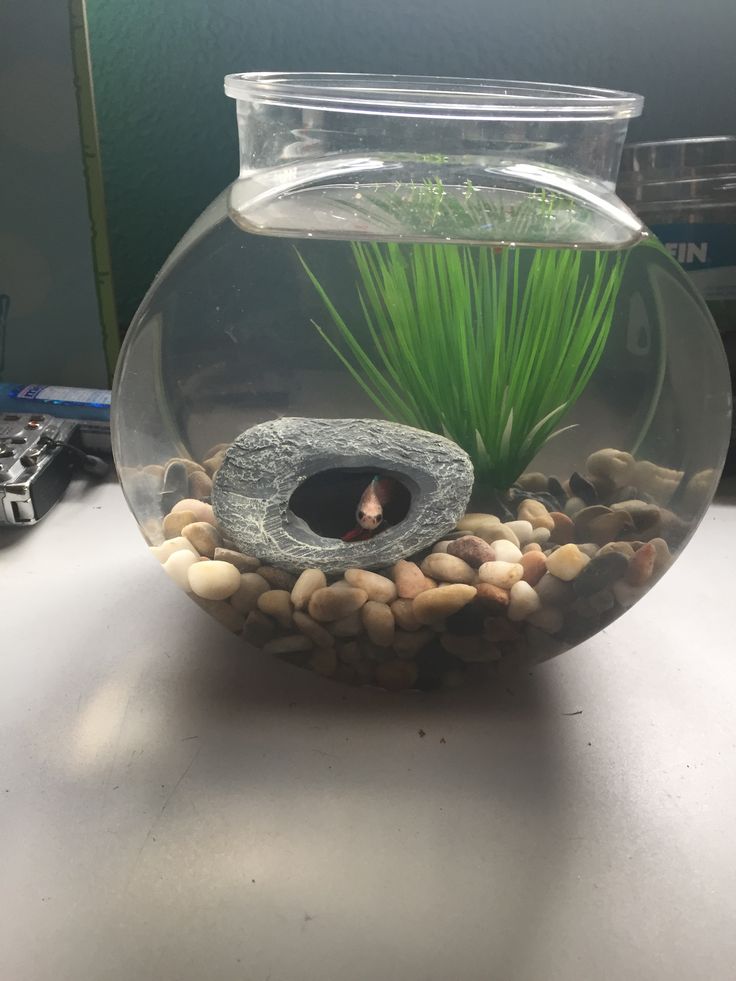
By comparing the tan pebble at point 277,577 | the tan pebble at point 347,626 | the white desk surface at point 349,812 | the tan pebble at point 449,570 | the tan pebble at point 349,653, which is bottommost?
the white desk surface at point 349,812

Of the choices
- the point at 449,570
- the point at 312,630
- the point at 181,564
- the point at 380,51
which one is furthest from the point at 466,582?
the point at 380,51

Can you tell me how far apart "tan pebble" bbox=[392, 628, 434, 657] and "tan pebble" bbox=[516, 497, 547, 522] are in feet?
0.39

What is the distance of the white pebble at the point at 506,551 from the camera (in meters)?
0.58

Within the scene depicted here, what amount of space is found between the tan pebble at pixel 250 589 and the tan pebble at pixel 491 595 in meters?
0.15

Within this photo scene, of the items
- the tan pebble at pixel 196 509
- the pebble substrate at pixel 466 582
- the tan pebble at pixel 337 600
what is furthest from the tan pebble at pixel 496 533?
the tan pebble at pixel 196 509

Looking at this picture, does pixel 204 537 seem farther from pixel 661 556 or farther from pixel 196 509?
pixel 661 556

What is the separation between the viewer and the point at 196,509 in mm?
629

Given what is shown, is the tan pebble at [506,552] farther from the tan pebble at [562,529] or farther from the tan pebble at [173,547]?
the tan pebble at [173,547]

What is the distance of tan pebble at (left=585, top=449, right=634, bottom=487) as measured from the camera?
64 centimetres

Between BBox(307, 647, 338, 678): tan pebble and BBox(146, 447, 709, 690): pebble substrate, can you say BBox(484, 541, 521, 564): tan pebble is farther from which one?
BBox(307, 647, 338, 678): tan pebble

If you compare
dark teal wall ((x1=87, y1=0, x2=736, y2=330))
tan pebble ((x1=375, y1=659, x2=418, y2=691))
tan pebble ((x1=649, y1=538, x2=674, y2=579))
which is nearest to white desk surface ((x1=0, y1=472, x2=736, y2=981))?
tan pebble ((x1=375, y1=659, x2=418, y2=691))

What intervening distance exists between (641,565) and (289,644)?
10.9 inches

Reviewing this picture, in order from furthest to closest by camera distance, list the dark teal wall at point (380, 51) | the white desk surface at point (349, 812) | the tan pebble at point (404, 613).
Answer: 1. the dark teal wall at point (380, 51)
2. the tan pebble at point (404, 613)
3. the white desk surface at point (349, 812)

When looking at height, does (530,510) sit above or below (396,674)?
above
